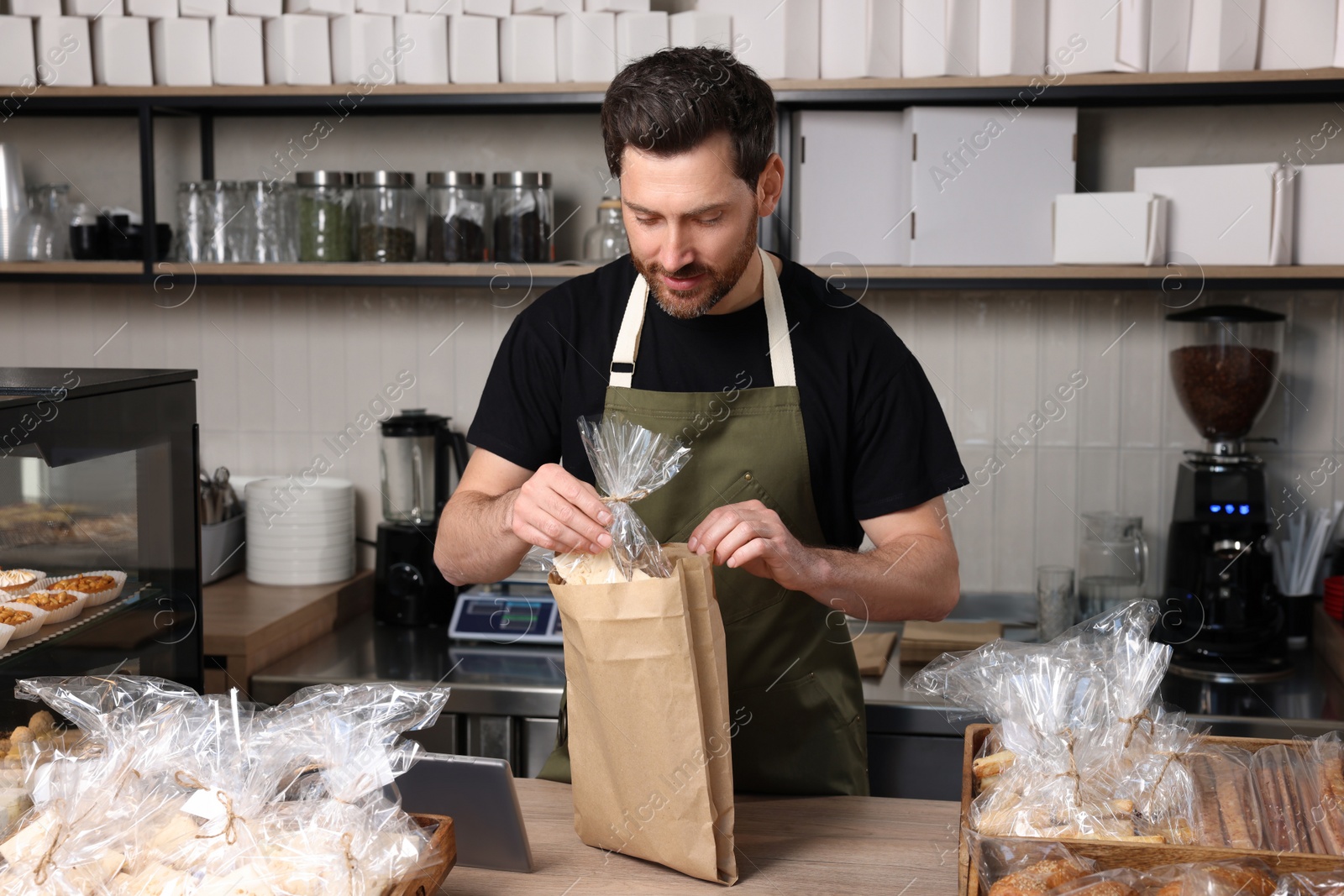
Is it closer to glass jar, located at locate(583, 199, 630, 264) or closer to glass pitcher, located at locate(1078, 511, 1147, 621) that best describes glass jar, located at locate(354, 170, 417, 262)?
glass jar, located at locate(583, 199, 630, 264)

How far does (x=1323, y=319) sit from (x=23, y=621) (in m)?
2.57

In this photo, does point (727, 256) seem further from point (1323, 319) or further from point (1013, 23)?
point (1323, 319)

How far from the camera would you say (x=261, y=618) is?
246 centimetres

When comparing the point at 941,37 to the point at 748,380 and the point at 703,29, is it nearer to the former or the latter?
the point at 703,29

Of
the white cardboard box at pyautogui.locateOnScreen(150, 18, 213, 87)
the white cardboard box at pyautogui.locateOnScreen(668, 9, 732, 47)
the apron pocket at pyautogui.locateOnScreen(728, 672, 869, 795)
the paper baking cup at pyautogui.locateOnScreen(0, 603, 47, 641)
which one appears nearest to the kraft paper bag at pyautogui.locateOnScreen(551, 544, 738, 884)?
the apron pocket at pyautogui.locateOnScreen(728, 672, 869, 795)

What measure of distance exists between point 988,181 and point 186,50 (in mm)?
1762

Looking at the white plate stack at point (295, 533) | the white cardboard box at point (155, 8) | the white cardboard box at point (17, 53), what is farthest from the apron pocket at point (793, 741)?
the white cardboard box at point (17, 53)

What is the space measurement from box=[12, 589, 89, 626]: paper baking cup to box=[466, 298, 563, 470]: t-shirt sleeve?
0.51 metres

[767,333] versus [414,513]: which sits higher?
[767,333]

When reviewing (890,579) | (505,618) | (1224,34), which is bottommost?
(505,618)

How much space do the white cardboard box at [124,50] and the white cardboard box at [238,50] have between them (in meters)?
0.16

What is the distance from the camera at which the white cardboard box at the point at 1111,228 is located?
7.79 ft

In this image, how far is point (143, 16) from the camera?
2.64 m

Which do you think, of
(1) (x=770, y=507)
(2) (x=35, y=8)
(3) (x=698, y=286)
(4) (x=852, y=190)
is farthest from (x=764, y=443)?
(2) (x=35, y=8)
